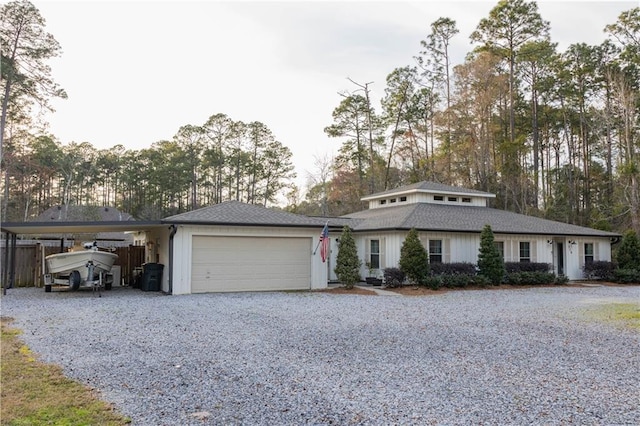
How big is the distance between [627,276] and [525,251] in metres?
4.58

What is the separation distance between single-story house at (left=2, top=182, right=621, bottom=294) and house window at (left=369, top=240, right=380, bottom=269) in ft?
0.13

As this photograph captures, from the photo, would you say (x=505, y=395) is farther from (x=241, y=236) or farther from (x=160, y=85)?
(x=160, y=85)

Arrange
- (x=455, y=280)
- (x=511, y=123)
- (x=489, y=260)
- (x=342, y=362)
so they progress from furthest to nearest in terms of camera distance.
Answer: (x=511, y=123) < (x=489, y=260) < (x=455, y=280) < (x=342, y=362)

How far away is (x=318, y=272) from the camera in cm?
1611

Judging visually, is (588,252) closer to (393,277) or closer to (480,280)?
(480,280)

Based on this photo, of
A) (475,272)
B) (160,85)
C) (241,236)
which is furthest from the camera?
(475,272)

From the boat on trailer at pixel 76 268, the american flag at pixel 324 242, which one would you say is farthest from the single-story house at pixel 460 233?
the boat on trailer at pixel 76 268

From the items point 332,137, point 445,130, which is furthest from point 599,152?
point 332,137

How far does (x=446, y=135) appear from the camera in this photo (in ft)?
101

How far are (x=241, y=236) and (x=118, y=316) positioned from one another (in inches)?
231

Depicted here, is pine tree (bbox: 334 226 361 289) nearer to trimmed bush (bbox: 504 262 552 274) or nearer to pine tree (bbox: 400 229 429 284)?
pine tree (bbox: 400 229 429 284)

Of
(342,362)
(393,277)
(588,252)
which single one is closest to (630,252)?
(588,252)

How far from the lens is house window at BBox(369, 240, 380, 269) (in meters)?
18.3

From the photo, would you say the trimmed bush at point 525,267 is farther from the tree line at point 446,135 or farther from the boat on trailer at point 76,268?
the boat on trailer at point 76,268
